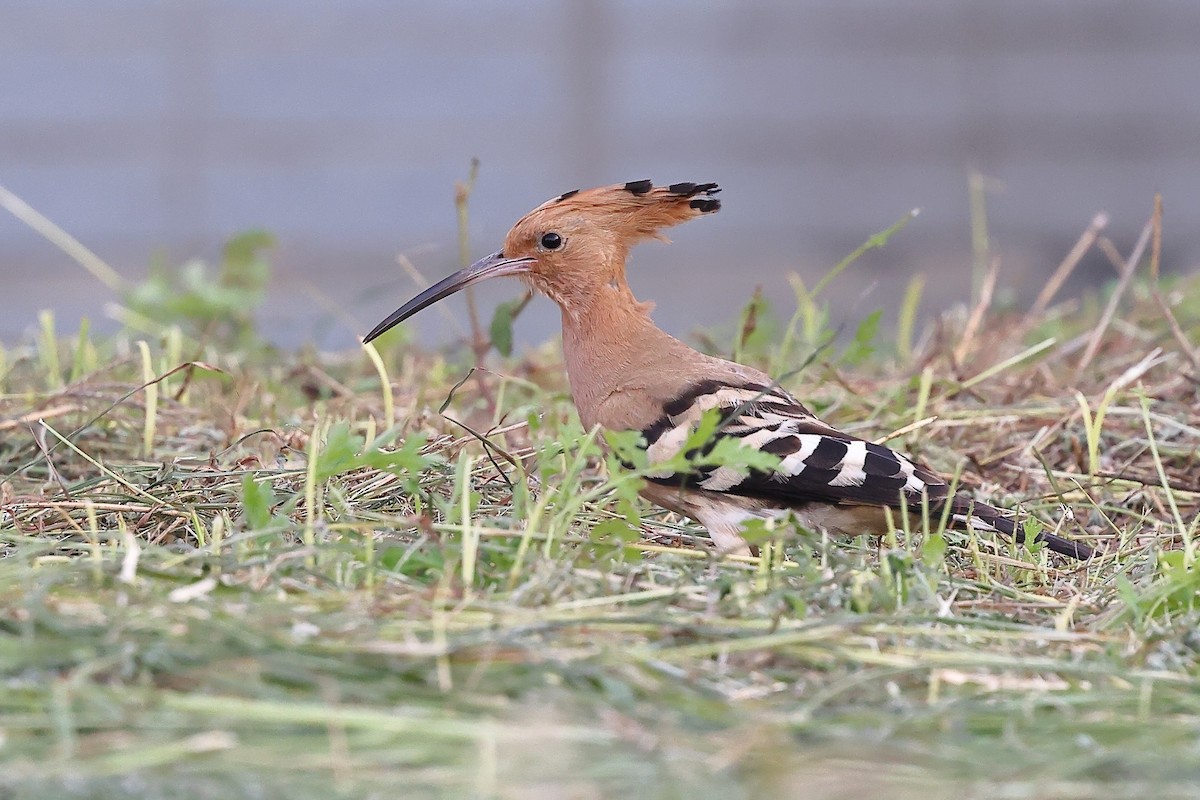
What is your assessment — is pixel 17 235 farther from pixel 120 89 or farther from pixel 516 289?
pixel 516 289

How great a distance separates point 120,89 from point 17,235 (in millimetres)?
694

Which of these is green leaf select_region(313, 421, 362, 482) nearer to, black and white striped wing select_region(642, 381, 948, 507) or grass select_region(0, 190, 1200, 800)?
grass select_region(0, 190, 1200, 800)

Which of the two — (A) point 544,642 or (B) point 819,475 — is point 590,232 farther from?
(A) point 544,642

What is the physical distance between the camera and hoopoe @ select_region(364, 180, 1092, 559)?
7.45ft

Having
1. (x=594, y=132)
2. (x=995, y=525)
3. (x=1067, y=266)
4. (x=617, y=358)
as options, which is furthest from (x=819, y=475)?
(x=594, y=132)

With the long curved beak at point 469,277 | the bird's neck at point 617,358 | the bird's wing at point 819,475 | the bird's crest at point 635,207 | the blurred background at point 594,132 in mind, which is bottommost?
the bird's wing at point 819,475

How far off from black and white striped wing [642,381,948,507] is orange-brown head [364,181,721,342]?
0.46 metres

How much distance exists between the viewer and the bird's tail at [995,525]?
2213 millimetres

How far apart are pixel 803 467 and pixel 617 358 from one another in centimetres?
50

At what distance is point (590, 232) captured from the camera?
2.80 metres

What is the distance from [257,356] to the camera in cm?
374

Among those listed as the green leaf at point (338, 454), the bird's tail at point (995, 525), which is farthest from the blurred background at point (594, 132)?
the green leaf at point (338, 454)

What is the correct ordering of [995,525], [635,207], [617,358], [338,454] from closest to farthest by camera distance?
[338,454]
[995,525]
[617,358]
[635,207]

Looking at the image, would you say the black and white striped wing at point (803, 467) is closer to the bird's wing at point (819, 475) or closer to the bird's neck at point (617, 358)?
the bird's wing at point (819, 475)
